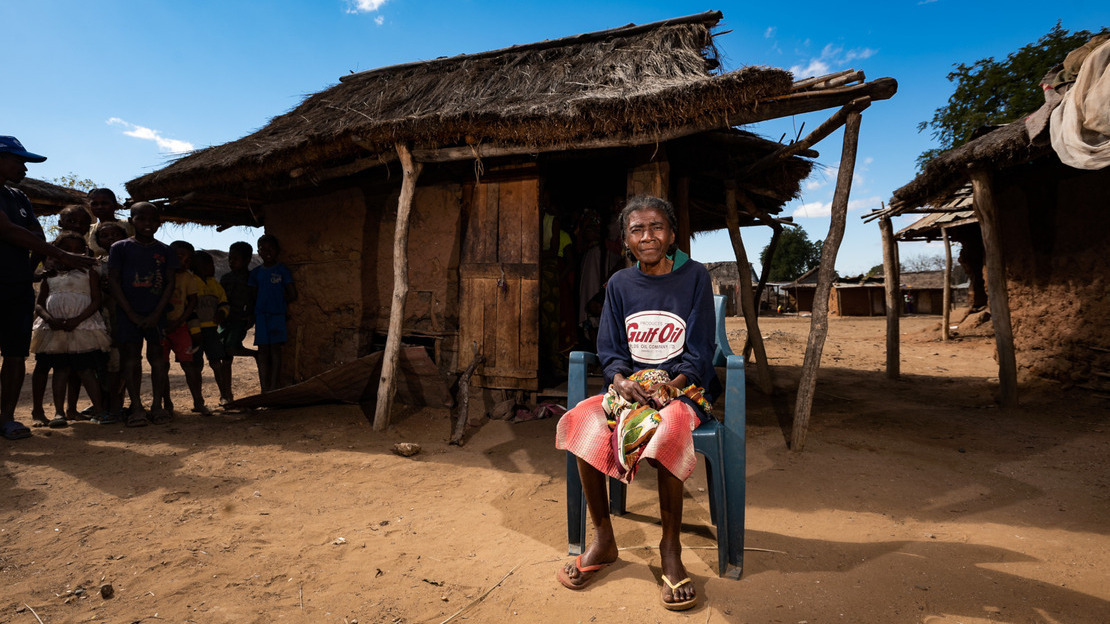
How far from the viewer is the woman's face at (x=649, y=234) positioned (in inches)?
85.0

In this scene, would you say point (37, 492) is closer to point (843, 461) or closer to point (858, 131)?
point (843, 461)

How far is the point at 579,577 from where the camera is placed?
1912 millimetres


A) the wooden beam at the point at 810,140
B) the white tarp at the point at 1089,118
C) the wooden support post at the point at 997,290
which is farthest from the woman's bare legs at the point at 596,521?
the wooden support post at the point at 997,290

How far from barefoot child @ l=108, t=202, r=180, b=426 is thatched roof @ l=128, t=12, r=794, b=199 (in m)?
0.96

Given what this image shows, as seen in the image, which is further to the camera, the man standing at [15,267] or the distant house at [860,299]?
the distant house at [860,299]

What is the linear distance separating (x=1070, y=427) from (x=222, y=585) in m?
5.65

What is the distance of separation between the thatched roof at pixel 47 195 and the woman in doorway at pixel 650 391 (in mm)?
7923

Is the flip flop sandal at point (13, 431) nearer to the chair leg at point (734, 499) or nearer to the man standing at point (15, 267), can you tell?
the man standing at point (15, 267)

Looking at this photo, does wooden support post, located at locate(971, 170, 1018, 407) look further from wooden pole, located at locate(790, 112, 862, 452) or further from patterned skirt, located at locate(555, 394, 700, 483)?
patterned skirt, located at locate(555, 394, 700, 483)

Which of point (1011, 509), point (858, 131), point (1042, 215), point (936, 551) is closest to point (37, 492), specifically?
point (936, 551)

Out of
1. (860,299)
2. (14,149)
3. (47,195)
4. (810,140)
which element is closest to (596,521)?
(810,140)

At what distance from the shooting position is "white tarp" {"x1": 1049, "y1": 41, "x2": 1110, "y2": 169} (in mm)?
3504

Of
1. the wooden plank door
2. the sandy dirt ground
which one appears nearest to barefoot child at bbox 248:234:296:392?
the sandy dirt ground

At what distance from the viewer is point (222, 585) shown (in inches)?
76.8
